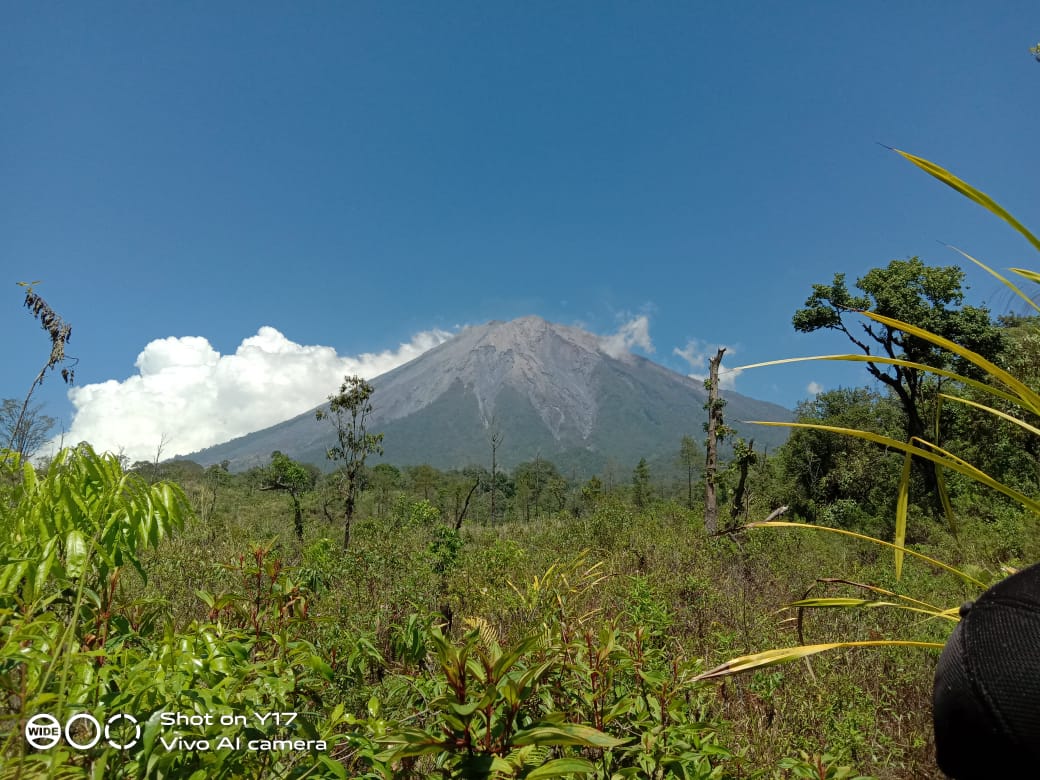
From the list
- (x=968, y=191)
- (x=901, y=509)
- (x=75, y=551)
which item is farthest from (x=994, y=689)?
(x=75, y=551)

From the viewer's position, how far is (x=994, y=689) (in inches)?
29.3

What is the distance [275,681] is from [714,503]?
1261cm

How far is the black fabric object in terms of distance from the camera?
716 millimetres

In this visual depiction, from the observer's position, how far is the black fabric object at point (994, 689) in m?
0.72

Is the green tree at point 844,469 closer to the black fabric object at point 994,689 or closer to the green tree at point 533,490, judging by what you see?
the black fabric object at point 994,689

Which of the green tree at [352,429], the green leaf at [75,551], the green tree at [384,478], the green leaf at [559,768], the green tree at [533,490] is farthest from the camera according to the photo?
the green tree at [533,490]

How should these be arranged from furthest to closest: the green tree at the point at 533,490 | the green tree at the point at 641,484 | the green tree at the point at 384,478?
the green tree at the point at 533,490 < the green tree at the point at 384,478 < the green tree at the point at 641,484

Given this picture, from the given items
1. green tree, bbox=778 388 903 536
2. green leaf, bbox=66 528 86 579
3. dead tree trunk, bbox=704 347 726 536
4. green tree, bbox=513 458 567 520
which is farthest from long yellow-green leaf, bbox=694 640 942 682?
green tree, bbox=513 458 567 520

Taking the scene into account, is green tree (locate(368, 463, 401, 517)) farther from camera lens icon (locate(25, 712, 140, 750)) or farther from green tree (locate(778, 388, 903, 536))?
camera lens icon (locate(25, 712, 140, 750))

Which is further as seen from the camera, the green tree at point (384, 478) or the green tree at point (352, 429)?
the green tree at point (384, 478)

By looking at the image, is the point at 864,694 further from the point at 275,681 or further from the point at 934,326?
the point at 934,326

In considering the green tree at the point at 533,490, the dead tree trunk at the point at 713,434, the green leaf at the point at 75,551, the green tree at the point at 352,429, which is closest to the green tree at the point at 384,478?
the green tree at the point at 533,490

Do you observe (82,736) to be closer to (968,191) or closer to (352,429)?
(968,191)

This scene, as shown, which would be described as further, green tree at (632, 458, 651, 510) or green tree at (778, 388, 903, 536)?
green tree at (632, 458, 651, 510)
